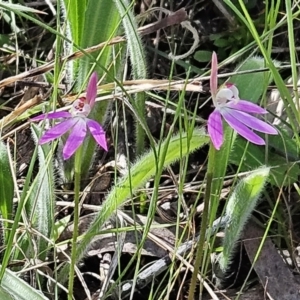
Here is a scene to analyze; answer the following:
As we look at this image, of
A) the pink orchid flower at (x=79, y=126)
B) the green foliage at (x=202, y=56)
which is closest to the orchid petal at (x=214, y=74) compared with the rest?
the pink orchid flower at (x=79, y=126)

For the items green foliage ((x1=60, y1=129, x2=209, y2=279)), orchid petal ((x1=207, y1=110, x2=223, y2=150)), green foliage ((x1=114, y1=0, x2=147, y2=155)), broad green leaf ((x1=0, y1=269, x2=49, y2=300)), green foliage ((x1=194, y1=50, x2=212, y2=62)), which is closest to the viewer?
orchid petal ((x1=207, y1=110, x2=223, y2=150))

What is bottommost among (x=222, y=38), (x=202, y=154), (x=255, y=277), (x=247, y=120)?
(x=255, y=277)

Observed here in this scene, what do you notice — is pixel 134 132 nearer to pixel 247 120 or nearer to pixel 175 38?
pixel 175 38

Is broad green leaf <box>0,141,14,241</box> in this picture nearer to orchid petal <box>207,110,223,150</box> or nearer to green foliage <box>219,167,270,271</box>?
green foliage <box>219,167,270,271</box>

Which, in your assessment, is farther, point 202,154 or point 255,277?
point 202,154

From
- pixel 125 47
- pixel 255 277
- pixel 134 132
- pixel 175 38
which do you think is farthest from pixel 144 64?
pixel 255 277

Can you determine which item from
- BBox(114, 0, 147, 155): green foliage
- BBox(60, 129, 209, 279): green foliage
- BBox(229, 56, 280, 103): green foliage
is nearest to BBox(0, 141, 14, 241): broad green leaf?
BBox(60, 129, 209, 279): green foliage

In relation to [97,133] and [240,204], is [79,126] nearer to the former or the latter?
[97,133]
